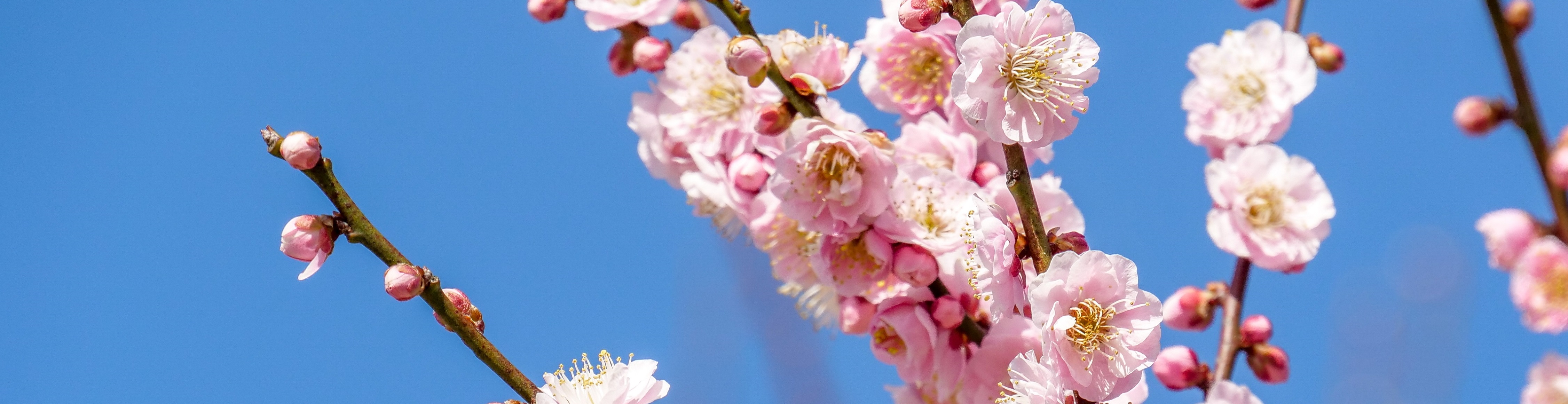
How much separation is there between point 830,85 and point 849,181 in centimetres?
26

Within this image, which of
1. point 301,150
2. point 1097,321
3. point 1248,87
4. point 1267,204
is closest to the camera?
point 301,150

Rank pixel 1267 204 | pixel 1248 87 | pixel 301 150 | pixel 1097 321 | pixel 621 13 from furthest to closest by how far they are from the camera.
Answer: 1. pixel 1248 87
2. pixel 1267 204
3. pixel 621 13
4. pixel 1097 321
5. pixel 301 150

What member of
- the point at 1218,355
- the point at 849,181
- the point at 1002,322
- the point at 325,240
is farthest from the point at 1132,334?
the point at 325,240

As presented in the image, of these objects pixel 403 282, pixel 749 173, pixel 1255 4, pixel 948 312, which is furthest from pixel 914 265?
pixel 1255 4

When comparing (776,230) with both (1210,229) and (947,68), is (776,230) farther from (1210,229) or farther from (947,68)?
(1210,229)

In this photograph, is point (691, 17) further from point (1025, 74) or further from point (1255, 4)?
point (1255, 4)

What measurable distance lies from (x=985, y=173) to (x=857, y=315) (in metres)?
0.33

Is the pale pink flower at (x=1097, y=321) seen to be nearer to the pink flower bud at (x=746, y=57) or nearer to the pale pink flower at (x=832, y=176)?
the pale pink flower at (x=832, y=176)

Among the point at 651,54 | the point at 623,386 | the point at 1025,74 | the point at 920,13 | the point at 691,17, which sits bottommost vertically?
the point at 623,386

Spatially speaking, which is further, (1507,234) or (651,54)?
(651,54)

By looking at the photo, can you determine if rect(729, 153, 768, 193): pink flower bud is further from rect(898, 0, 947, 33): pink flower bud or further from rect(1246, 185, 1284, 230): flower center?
rect(1246, 185, 1284, 230): flower center

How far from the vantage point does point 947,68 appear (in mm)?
1974

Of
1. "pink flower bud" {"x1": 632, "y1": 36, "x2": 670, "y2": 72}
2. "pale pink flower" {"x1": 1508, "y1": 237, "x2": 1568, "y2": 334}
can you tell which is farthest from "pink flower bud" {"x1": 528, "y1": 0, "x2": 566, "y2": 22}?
"pale pink flower" {"x1": 1508, "y1": 237, "x2": 1568, "y2": 334}

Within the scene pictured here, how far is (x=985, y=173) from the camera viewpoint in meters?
1.90
